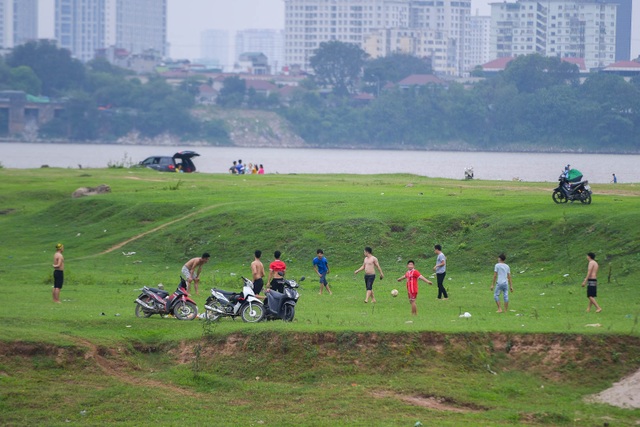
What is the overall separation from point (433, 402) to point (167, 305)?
24.4 feet

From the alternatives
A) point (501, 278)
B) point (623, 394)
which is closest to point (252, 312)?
point (501, 278)

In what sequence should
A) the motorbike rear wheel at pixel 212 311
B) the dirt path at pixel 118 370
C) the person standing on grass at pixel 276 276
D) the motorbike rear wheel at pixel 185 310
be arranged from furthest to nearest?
the person standing on grass at pixel 276 276, the motorbike rear wheel at pixel 185 310, the motorbike rear wheel at pixel 212 311, the dirt path at pixel 118 370

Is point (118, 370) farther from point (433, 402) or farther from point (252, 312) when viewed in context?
point (433, 402)

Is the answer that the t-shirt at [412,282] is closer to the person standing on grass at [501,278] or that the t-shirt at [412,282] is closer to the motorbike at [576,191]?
the person standing on grass at [501,278]

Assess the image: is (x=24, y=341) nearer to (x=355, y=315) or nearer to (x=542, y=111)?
(x=355, y=315)

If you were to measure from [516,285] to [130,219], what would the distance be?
61.8 feet

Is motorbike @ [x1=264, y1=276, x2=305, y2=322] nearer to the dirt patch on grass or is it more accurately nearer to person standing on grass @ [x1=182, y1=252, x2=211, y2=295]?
person standing on grass @ [x1=182, y1=252, x2=211, y2=295]

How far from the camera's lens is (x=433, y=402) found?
858 inches

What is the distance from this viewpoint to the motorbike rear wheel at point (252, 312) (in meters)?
25.3

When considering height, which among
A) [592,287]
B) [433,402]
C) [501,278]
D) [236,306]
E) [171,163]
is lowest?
[433,402]

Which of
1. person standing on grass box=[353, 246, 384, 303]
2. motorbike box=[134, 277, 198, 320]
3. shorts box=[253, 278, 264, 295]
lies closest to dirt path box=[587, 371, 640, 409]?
person standing on grass box=[353, 246, 384, 303]

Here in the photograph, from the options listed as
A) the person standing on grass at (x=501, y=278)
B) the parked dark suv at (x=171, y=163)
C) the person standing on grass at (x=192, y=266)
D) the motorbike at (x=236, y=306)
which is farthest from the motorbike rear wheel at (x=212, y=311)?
the parked dark suv at (x=171, y=163)

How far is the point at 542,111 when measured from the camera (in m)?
194

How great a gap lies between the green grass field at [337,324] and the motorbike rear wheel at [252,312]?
1.67ft
